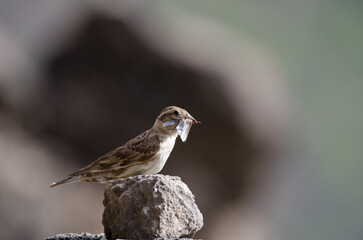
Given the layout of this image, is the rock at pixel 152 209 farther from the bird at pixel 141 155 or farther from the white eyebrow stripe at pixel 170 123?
the white eyebrow stripe at pixel 170 123

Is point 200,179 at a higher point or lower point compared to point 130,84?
lower

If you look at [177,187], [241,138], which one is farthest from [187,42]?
[177,187]

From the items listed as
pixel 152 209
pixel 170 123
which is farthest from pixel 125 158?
pixel 152 209

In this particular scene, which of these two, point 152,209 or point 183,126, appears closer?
point 152,209

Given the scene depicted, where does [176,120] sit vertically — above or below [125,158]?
above

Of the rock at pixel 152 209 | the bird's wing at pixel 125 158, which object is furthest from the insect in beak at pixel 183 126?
the rock at pixel 152 209

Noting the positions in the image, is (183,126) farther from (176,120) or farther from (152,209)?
(152,209)

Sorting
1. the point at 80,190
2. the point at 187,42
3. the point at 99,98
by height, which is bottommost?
the point at 80,190

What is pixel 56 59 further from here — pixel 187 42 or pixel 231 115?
pixel 231 115
